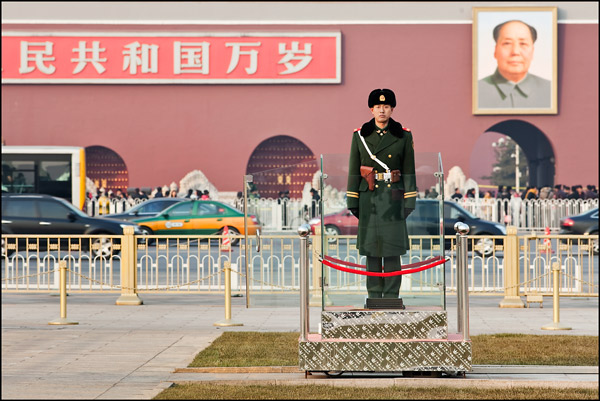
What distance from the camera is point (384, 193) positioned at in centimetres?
781

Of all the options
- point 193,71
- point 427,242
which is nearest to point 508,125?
point 193,71

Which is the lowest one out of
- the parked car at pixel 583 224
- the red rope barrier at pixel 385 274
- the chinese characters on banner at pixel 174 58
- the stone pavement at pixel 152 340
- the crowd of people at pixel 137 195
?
the stone pavement at pixel 152 340

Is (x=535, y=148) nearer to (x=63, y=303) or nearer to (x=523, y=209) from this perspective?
Result: (x=523, y=209)

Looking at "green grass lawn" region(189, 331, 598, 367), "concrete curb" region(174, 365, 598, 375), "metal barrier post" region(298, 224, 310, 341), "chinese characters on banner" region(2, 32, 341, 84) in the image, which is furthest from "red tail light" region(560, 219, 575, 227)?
"metal barrier post" region(298, 224, 310, 341)

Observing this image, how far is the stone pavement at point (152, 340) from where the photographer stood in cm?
725

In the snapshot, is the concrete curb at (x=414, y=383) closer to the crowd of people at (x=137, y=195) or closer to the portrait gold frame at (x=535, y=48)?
the crowd of people at (x=137, y=195)

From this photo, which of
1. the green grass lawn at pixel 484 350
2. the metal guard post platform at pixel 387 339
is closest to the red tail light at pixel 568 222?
Result: the green grass lawn at pixel 484 350

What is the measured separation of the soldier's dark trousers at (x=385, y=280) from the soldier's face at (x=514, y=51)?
2607cm

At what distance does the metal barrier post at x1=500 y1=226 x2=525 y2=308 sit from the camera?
13023 millimetres

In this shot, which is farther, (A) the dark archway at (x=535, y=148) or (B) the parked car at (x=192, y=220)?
(A) the dark archway at (x=535, y=148)

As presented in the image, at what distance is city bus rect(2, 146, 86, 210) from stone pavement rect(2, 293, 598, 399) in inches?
550

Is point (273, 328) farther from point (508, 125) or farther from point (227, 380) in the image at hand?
point (508, 125)

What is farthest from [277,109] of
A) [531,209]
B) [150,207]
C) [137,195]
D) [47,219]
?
[47,219]

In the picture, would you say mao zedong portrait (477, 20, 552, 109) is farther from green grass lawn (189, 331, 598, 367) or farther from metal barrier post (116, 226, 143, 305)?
green grass lawn (189, 331, 598, 367)
